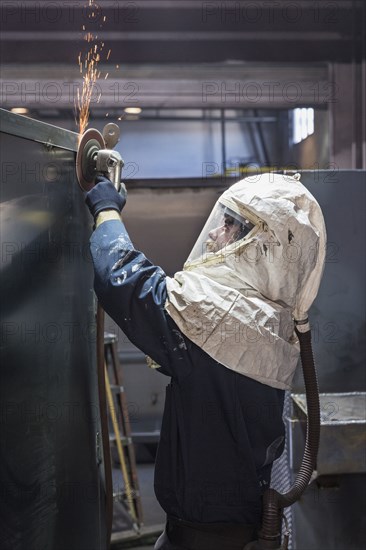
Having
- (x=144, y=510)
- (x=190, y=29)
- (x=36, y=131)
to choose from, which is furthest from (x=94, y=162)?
(x=144, y=510)

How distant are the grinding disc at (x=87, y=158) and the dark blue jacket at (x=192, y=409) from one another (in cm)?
13

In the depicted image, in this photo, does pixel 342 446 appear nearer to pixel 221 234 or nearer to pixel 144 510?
pixel 221 234

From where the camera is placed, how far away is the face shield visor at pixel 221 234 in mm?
1367

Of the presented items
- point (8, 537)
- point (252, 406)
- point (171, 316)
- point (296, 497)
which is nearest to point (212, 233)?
point (171, 316)

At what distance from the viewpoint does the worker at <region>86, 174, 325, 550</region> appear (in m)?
1.26

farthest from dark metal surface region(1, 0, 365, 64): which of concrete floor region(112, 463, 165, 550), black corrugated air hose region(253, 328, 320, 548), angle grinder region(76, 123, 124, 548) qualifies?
concrete floor region(112, 463, 165, 550)

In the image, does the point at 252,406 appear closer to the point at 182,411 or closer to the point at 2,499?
the point at 182,411

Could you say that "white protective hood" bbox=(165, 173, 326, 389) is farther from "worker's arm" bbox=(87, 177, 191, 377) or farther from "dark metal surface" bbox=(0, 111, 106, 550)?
"dark metal surface" bbox=(0, 111, 106, 550)

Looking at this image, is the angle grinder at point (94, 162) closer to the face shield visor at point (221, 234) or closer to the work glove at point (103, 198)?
the work glove at point (103, 198)

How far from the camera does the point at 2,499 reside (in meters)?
0.97

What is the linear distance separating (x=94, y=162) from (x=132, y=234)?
7.98 ft

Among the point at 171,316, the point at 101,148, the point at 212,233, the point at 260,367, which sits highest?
the point at 101,148

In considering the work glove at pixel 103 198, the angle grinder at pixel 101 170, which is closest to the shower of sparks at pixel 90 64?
the angle grinder at pixel 101 170

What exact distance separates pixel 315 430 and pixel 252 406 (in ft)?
1.14
